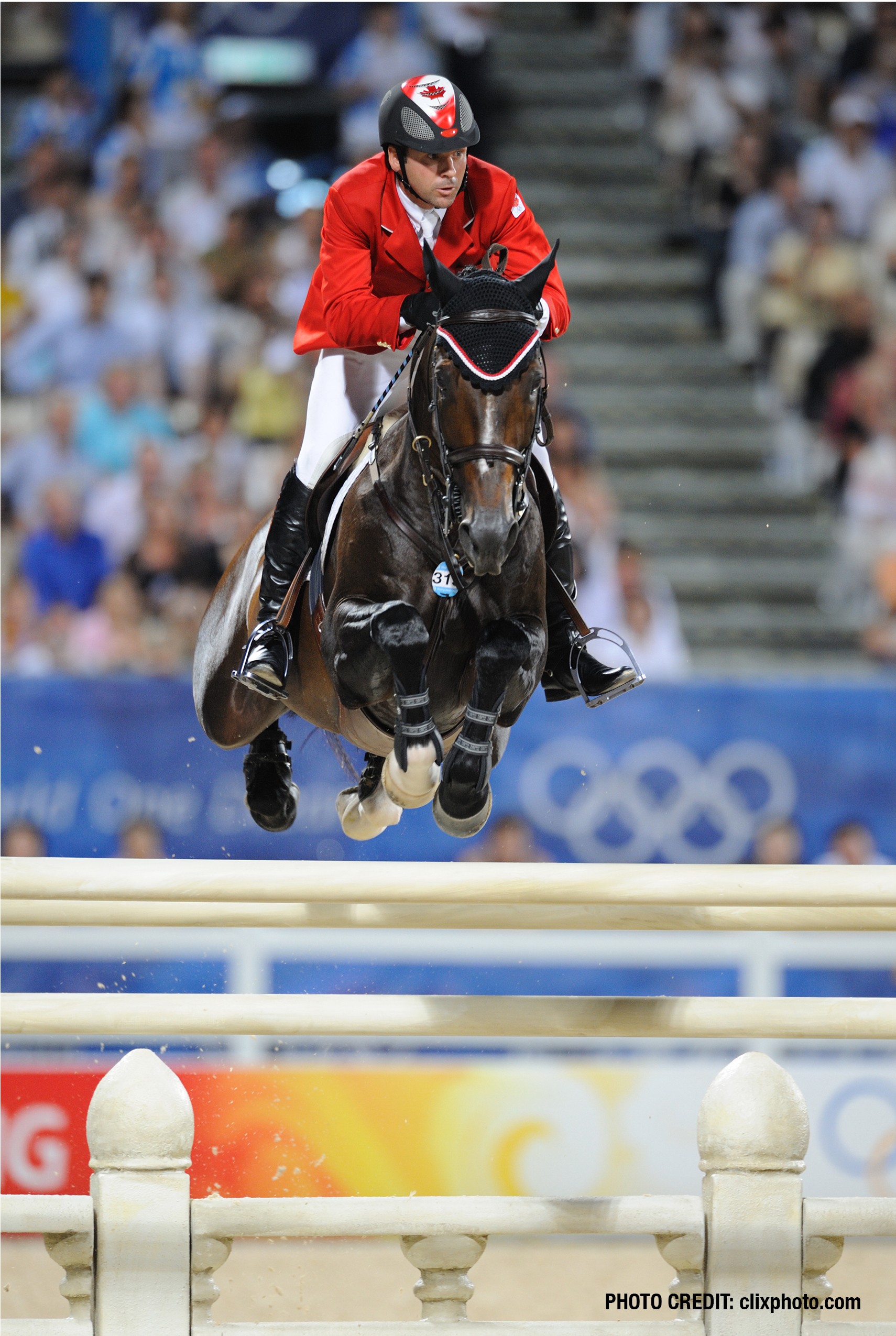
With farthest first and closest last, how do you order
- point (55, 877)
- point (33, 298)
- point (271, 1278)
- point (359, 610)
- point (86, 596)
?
point (33, 298)
point (86, 596)
point (271, 1278)
point (359, 610)
point (55, 877)

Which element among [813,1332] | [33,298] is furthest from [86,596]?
[813,1332]

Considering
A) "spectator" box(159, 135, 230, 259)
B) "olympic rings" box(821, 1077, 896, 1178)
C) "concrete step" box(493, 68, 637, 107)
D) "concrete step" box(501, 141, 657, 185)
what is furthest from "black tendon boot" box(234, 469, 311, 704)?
"concrete step" box(493, 68, 637, 107)

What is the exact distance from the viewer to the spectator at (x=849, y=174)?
33.1 feet

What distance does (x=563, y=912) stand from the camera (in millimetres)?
3656

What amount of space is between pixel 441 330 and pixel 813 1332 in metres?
2.28

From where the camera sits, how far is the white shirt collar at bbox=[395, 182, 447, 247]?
410 cm

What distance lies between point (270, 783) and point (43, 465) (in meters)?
4.10

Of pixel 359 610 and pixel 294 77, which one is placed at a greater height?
pixel 294 77

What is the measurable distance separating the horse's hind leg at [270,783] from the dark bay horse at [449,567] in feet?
2.42

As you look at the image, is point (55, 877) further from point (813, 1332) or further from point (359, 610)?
point (813, 1332)

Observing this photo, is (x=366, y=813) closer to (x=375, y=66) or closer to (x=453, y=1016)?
(x=453, y=1016)

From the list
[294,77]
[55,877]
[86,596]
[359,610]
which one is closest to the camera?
[55,877]

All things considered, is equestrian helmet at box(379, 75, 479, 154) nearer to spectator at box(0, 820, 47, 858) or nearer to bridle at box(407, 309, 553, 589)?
bridle at box(407, 309, 553, 589)

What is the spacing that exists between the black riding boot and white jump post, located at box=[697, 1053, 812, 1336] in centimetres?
102
